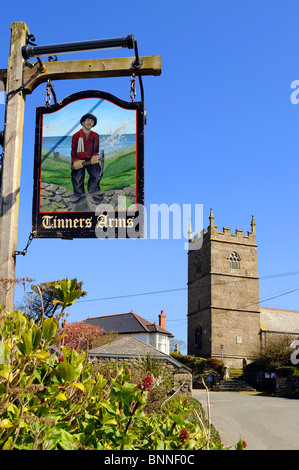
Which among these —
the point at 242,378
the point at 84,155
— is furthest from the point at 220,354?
the point at 84,155

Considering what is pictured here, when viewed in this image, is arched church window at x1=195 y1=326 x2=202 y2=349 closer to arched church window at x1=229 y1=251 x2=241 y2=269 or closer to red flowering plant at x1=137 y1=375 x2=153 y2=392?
arched church window at x1=229 y1=251 x2=241 y2=269

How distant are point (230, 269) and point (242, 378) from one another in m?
16.1

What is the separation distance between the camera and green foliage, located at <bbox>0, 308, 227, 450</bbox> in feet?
8.12

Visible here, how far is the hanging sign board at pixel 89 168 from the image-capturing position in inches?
206

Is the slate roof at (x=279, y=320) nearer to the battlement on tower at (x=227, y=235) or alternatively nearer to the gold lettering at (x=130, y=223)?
the battlement on tower at (x=227, y=235)

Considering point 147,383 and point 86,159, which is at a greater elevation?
point 86,159

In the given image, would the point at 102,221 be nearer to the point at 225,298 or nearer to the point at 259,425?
the point at 259,425

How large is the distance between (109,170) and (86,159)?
0.31 metres

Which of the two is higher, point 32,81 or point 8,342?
point 32,81

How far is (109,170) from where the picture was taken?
5441mm

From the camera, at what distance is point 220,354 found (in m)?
55.5

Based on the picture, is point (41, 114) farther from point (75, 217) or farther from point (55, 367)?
point (55, 367)

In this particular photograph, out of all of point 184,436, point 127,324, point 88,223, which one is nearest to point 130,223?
point 88,223
